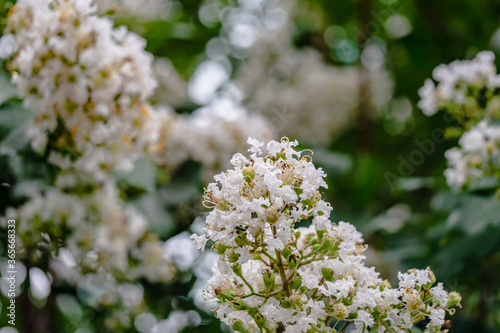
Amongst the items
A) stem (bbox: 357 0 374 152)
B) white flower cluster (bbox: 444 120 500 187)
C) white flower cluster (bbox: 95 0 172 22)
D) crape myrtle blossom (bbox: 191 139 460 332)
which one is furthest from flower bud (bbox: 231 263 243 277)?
stem (bbox: 357 0 374 152)

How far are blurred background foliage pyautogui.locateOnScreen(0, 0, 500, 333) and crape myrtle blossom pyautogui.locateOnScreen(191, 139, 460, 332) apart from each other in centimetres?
113

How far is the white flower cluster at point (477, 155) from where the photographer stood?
219 centimetres

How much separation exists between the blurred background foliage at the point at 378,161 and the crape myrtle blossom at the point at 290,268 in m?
1.13

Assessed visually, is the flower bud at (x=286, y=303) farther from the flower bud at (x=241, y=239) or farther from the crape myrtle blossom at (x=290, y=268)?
the flower bud at (x=241, y=239)

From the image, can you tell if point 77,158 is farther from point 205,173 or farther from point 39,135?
point 205,173

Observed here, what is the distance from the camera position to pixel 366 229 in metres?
2.80

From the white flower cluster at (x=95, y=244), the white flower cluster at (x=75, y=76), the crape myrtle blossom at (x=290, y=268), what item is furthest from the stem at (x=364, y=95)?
the crape myrtle blossom at (x=290, y=268)

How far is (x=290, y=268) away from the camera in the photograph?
1069mm

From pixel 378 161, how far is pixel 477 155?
122 centimetres

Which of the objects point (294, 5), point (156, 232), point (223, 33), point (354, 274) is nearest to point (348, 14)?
point (294, 5)

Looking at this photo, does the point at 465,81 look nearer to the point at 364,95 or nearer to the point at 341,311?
the point at 364,95

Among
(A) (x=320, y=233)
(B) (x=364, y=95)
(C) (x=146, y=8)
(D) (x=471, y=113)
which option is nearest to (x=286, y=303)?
(A) (x=320, y=233)

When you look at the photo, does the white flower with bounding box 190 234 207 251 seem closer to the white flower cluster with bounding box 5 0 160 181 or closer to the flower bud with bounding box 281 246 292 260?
the flower bud with bounding box 281 246 292 260

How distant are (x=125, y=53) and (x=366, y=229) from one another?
1.58 m
